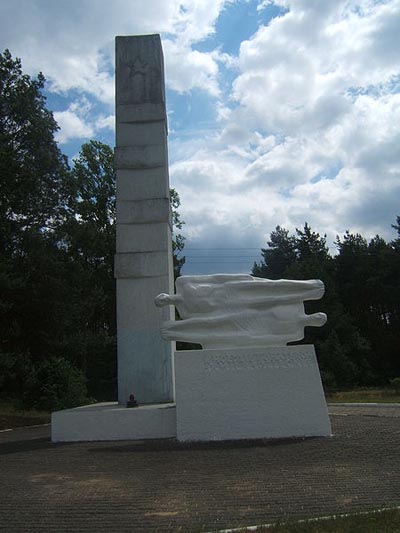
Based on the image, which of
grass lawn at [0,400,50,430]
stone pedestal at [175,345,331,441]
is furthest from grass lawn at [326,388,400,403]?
grass lawn at [0,400,50,430]

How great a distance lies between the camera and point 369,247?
131ft

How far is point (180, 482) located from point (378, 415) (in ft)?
20.7

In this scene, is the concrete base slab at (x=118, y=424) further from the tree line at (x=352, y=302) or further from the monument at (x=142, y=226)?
the tree line at (x=352, y=302)

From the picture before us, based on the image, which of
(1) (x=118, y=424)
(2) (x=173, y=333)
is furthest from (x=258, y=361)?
(1) (x=118, y=424)

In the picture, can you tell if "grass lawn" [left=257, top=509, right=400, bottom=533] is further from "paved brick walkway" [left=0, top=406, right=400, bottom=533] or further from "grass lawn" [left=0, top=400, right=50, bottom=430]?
"grass lawn" [left=0, top=400, right=50, bottom=430]

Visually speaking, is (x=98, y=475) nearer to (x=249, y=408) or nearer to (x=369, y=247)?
(x=249, y=408)

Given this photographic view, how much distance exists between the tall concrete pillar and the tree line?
71.9 ft

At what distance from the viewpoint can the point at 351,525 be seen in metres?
3.70

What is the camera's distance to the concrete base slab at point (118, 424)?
27.9 ft

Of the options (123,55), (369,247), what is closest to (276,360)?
(123,55)

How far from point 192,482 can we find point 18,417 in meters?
10.5

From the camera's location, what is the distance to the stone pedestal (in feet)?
26.7

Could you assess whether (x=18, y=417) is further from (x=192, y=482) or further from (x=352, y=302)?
(x=352, y=302)

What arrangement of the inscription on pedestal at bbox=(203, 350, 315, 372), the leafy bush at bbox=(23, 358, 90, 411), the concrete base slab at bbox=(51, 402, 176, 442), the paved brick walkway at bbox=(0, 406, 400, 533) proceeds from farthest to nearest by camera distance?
the leafy bush at bbox=(23, 358, 90, 411) < the concrete base slab at bbox=(51, 402, 176, 442) < the inscription on pedestal at bbox=(203, 350, 315, 372) < the paved brick walkway at bbox=(0, 406, 400, 533)
